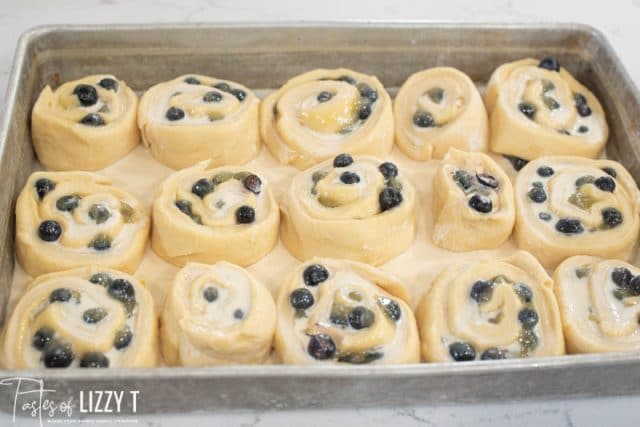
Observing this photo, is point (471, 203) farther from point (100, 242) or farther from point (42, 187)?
point (42, 187)

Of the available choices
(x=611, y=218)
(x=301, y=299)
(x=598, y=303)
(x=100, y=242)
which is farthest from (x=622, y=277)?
(x=100, y=242)

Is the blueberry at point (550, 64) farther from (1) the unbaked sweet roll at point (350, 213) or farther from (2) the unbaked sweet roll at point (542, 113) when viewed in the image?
(1) the unbaked sweet roll at point (350, 213)

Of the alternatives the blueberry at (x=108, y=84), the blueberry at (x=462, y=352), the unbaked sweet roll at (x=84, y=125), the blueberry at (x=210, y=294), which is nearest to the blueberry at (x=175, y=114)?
the unbaked sweet roll at (x=84, y=125)

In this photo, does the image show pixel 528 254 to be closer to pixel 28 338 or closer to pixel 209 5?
pixel 28 338

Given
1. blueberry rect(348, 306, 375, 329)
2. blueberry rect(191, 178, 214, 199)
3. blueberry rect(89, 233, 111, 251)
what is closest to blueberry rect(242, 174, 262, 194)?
blueberry rect(191, 178, 214, 199)

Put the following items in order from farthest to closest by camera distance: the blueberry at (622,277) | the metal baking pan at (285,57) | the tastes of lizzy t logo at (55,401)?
the metal baking pan at (285,57)
the blueberry at (622,277)
the tastes of lizzy t logo at (55,401)

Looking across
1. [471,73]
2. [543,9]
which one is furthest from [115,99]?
[543,9]
